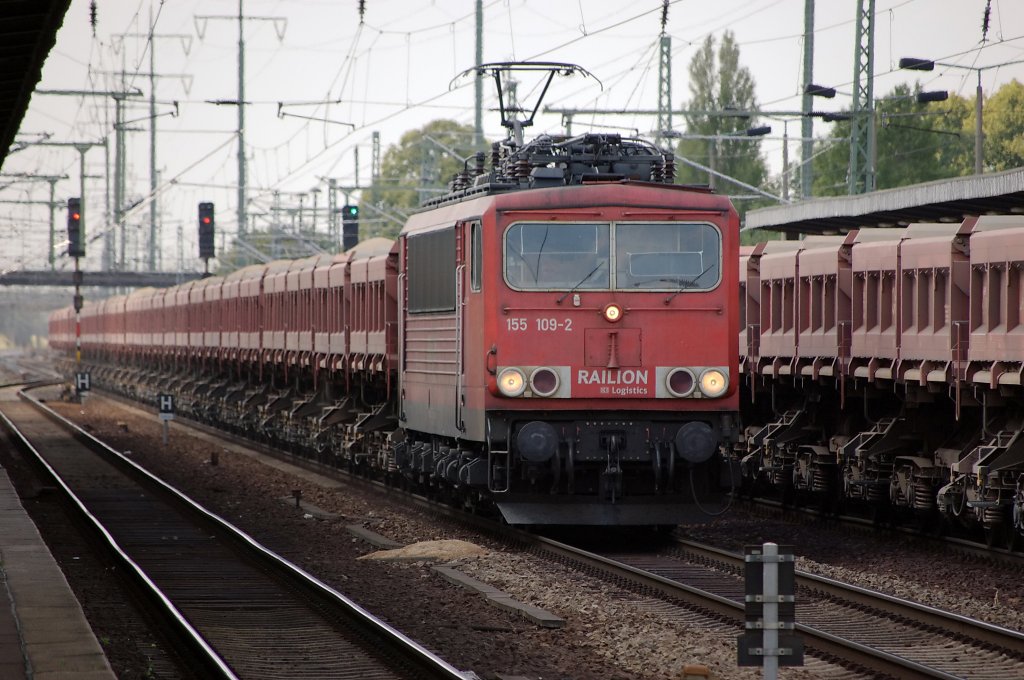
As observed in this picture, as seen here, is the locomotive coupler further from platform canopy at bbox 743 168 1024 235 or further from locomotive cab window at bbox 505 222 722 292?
platform canopy at bbox 743 168 1024 235

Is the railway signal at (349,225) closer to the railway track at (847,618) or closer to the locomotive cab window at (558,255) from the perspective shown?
the locomotive cab window at (558,255)

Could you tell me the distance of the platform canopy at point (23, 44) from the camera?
36.8ft

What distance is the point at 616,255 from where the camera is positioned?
16.6 metres

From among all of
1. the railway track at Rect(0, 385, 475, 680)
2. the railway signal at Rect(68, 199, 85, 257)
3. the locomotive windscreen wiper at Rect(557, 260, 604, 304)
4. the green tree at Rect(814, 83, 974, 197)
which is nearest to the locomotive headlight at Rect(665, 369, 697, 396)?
the locomotive windscreen wiper at Rect(557, 260, 604, 304)

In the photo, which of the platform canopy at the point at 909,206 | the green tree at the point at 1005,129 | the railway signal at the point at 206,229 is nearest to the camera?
the platform canopy at the point at 909,206

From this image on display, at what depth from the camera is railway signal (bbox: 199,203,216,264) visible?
5116 centimetres

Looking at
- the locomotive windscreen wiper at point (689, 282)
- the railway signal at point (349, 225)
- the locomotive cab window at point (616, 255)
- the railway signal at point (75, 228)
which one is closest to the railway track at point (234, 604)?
the locomotive cab window at point (616, 255)

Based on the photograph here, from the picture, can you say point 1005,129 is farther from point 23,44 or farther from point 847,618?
point 23,44

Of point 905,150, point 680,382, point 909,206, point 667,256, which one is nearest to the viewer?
point 680,382

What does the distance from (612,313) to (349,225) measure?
29083 mm

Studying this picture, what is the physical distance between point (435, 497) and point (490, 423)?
18.6 feet

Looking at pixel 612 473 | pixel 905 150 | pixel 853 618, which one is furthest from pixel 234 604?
pixel 905 150

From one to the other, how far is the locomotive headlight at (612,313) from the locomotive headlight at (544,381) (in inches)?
30.0

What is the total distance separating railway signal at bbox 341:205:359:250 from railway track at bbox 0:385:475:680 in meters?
20.9
